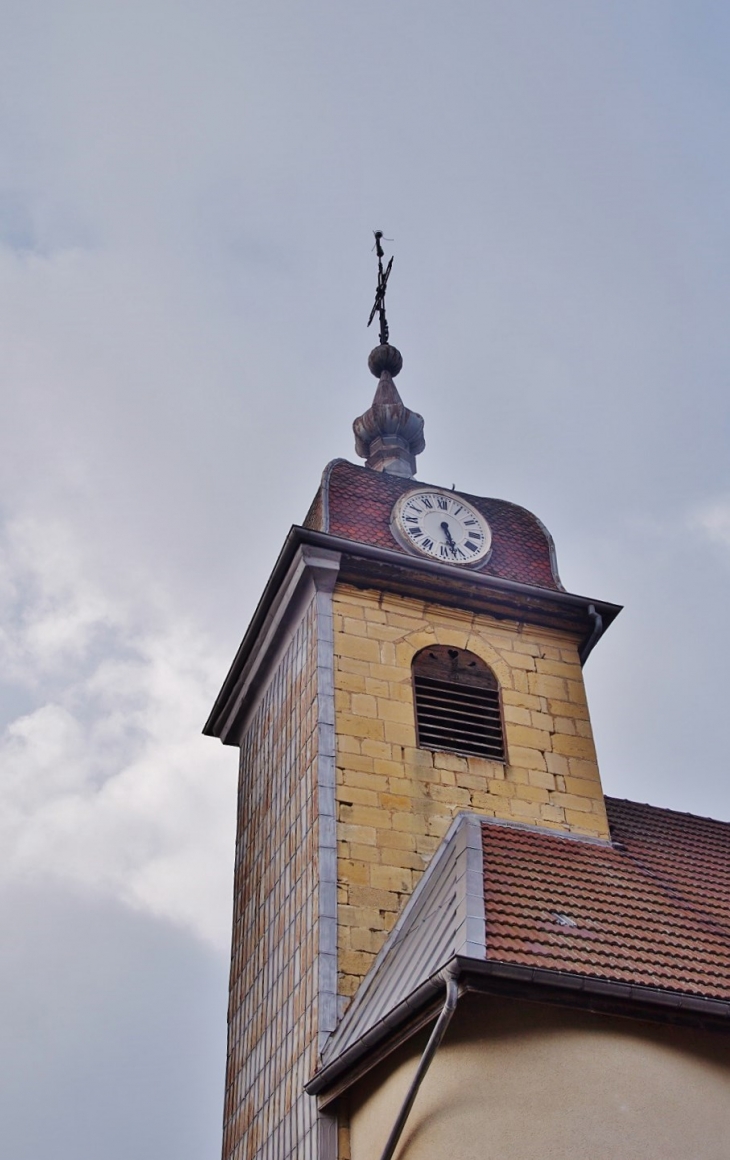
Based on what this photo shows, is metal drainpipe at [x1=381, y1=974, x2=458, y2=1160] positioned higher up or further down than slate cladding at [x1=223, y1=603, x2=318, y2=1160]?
further down

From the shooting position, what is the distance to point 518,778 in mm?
14555

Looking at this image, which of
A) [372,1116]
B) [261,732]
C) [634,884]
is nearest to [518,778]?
[634,884]

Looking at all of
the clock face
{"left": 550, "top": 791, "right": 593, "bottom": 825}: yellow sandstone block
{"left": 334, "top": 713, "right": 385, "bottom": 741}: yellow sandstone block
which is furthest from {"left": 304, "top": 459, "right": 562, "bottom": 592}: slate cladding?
{"left": 550, "top": 791, "right": 593, "bottom": 825}: yellow sandstone block

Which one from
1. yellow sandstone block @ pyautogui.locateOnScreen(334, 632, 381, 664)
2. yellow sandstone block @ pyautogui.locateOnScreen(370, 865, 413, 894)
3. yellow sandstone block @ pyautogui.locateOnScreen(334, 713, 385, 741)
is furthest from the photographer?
yellow sandstone block @ pyautogui.locateOnScreen(334, 632, 381, 664)

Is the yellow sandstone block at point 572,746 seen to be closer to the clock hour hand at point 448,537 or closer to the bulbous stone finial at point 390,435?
the clock hour hand at point 448,537

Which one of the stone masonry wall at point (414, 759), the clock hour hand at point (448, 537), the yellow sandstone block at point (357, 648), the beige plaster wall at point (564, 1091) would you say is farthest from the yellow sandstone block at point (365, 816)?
the clock hour hand at point (448, 537)

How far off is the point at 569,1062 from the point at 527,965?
0.78 meters

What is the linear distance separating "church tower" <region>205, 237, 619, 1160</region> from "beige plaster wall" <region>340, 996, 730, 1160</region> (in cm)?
193

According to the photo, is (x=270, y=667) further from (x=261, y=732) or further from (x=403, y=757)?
(x=403, y=757)

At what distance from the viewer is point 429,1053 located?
30.7 feet

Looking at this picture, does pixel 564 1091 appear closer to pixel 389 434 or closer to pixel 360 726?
pixel 360 726

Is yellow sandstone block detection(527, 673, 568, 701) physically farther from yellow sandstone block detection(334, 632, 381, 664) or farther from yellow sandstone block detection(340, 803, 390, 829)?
yellow sandstone block detection(340, 803, 390, 829)

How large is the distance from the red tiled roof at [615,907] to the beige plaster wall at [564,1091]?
0.42 metres

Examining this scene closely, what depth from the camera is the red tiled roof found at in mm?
10297
